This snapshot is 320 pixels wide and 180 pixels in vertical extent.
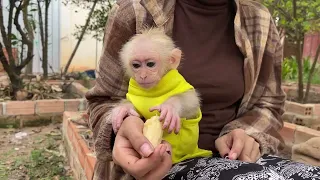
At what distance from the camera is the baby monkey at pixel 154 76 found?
→ 1172 mm

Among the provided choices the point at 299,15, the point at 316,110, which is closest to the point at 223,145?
the point at 316,110

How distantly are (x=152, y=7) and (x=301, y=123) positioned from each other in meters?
3.07

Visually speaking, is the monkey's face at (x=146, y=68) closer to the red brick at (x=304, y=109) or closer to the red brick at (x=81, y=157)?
the red brick at (x=81, y=157)

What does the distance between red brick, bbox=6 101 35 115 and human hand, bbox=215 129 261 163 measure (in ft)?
11.4

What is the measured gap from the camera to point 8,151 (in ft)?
12.1

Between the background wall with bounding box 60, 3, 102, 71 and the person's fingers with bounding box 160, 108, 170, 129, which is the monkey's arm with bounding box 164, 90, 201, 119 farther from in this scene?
the background wall with bounding box 60, 3, 102, 71

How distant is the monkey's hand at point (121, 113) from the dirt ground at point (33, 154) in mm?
2035

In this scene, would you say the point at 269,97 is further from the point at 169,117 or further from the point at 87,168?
the point at 87,168

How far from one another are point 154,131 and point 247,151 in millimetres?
414

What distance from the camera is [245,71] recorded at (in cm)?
155

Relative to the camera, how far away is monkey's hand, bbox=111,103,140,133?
1.24 metres

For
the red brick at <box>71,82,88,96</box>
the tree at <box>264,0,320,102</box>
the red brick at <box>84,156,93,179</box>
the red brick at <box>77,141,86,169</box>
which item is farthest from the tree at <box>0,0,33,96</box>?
the tree at <box>264,0,320,102</box>

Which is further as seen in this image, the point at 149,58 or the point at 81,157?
the point at 81,157

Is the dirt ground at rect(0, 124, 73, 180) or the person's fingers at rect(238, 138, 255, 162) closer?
the person's fingers at rect(238, 138, 255, 162)
